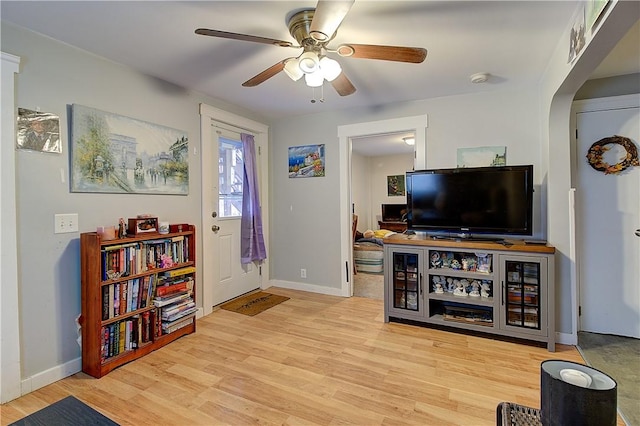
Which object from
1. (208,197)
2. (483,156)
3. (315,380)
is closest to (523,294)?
(483,156)

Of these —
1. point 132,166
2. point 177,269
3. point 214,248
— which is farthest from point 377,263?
point 132,166

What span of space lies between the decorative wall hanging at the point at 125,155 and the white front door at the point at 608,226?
12.2ft

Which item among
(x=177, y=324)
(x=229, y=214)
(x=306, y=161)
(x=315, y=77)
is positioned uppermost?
(x=315, y=77)

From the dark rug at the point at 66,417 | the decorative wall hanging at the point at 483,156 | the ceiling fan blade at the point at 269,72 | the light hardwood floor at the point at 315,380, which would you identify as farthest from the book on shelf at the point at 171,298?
the decorative wall hanging at the point at 483,156

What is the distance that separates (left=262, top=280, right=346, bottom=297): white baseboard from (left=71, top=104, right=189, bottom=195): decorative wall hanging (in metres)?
1.89

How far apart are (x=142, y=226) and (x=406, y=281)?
2.39 meters

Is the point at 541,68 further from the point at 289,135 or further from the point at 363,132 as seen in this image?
the point at 289,135

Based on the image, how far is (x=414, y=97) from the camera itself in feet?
10.8

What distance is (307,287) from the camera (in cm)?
405

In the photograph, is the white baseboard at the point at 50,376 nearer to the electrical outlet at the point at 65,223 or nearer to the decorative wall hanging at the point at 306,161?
the electrical outlet at the point at 65,223

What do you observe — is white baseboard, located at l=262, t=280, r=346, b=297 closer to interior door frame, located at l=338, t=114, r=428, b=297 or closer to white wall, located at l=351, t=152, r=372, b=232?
interior door frame, located at l=338, t=114, r=428, b=297

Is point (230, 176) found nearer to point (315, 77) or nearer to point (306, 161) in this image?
point (306, 161)

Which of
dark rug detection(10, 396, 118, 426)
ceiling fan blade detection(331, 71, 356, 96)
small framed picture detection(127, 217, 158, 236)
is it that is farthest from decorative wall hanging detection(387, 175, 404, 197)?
dark rug detection(10, 396, 118, 426)

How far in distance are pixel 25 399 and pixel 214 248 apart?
73.1 inches
